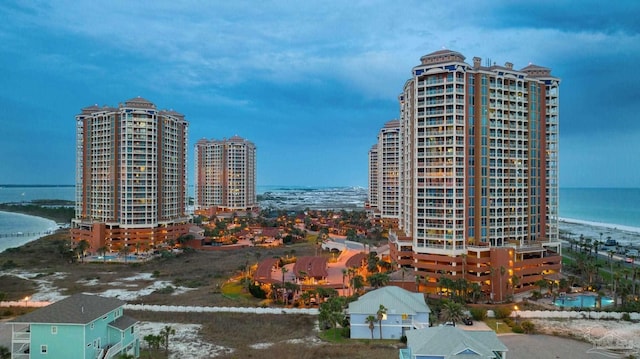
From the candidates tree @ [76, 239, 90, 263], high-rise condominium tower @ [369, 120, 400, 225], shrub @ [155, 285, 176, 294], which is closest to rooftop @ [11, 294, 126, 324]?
shrub @ [155, 285, 176, 294]

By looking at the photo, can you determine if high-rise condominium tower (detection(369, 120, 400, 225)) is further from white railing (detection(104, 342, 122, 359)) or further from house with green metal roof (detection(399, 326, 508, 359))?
white railing (detection(104, 342, 122, 359))

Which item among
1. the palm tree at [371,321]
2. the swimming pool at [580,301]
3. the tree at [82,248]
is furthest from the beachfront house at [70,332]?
the tree at [82,248]

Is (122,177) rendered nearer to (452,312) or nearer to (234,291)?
(234,291)

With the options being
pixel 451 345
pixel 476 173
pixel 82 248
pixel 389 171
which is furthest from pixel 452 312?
pixel 389 171

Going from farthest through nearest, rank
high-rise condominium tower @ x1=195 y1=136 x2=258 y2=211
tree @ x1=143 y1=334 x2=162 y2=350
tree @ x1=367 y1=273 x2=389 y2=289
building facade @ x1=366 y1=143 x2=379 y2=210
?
high-rise condominium tower @ x1=195 y1=136 x2=258 y2=211
building facade @ x1=366 y1=143 x2=379 y2=210
tree @ x1=367 y1=273 x2=389 y2=289
tree @ x1=143 y1=334 x2=162 y2=350

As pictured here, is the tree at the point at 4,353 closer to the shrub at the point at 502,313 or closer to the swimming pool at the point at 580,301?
the shrub at the point at 502,313

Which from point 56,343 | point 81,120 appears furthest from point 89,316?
point 81,120
